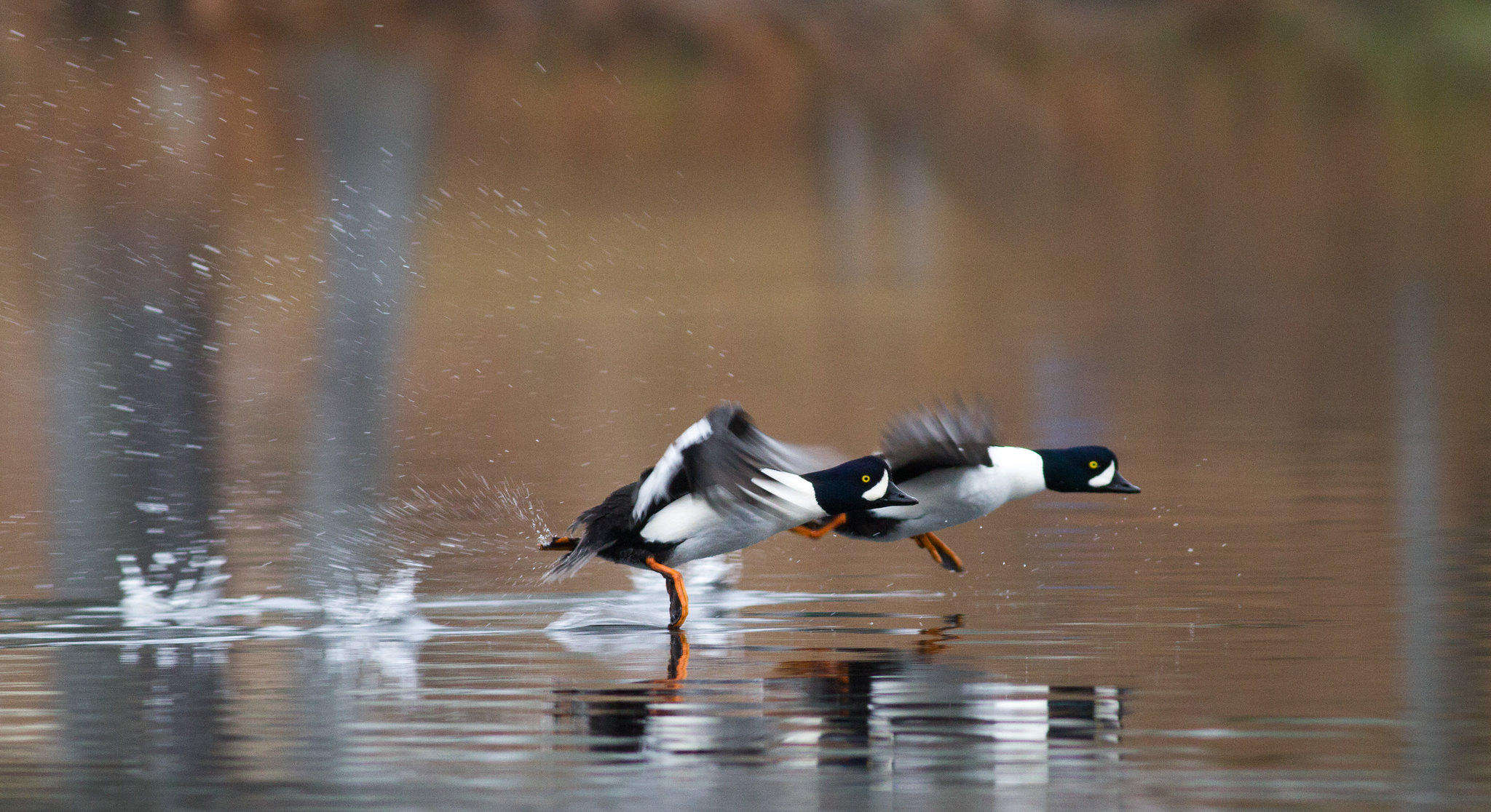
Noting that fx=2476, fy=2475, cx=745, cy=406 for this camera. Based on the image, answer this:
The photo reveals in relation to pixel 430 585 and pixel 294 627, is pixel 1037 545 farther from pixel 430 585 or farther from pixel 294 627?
pixel 294 627

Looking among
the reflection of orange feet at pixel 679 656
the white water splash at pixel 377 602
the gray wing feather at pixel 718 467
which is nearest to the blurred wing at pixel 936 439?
the gray wing feather at pixel 718 467

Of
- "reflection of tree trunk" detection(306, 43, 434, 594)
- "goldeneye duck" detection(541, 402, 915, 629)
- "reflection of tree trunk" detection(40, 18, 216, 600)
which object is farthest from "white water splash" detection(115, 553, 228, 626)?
"goldeneye duck" detection(541, 402, 915, 629)

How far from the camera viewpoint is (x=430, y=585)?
29.8ft

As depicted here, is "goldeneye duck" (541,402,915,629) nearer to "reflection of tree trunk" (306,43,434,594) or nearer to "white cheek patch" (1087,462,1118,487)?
"white cheek patch" (1087,462,1118,487)

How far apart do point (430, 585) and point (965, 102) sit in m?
37.1

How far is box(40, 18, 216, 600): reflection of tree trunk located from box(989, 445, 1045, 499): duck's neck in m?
3.02

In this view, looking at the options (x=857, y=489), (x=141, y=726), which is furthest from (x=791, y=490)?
(x=141, y=726)

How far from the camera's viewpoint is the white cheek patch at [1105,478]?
29.6 feet

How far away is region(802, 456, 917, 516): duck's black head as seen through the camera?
8.06 meters

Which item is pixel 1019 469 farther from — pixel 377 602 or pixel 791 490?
pixel 377 602

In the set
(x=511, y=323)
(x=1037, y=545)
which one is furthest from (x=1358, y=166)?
(x=1037, y=545)

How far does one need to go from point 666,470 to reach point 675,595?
16.9 inches

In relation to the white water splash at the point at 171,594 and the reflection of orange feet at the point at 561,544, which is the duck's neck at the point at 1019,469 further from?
the white water splash at the point at 171,594

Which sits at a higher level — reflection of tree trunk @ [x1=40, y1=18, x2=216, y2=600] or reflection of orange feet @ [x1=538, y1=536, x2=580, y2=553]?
reflection of tree trunk @ [x1=40, y1=18, x2=216, y2=600]
